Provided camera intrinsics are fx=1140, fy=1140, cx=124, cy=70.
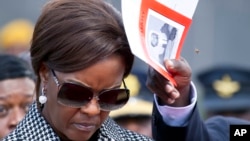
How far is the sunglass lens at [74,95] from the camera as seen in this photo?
451 centimetres

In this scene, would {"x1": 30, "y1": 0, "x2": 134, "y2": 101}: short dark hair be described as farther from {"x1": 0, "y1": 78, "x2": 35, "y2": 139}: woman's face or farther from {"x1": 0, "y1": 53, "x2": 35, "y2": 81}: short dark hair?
{"x1": 0, "y1": 53, "x2": 35, "y2": 81}: short dark hair

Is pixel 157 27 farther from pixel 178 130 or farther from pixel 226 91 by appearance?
pixel 226 91

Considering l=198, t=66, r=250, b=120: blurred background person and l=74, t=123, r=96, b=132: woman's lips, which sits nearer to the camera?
l=74, t=123, r=96, b=132: woman's lips

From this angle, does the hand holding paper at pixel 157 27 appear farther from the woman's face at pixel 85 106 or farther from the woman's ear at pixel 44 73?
the woman's ear at pixel 44 73

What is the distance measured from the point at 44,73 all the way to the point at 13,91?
6.01 ft

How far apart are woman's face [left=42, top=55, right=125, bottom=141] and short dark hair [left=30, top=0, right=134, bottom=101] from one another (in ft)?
0.11

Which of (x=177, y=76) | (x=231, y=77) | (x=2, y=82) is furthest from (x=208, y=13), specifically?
(x=177, y=76)

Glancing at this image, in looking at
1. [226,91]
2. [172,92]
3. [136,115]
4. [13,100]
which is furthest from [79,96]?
[226,91]

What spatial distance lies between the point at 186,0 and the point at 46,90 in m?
0.68

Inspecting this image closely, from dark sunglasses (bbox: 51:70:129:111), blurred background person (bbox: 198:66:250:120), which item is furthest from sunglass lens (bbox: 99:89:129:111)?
blurred background person (bbox: 198:66:250:120)

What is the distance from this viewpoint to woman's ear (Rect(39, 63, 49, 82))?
4.67 metres

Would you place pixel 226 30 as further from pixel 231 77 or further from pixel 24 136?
pixel 24 136

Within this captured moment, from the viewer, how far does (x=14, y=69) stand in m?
6.65

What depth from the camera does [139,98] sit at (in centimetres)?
804
